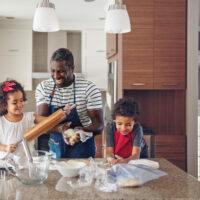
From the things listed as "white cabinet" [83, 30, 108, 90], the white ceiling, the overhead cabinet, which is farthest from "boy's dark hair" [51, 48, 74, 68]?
"white cabinet" [83, 30, 108, 90]

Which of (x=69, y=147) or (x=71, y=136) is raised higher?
(x=71, y=136)

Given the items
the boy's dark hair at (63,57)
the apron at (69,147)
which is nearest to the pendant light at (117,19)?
the boy's dark hair at (63,57)

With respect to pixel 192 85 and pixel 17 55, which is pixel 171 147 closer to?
pixel 192 85

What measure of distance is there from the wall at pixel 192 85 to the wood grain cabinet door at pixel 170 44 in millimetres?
57

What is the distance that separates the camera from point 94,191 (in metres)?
1.10

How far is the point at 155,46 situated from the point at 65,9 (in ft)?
5.53

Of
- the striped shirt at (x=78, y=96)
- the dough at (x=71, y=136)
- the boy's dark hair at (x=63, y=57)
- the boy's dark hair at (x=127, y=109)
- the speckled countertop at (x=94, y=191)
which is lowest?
the speckled countertop at (x=94, y=191)

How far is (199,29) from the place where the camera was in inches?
121

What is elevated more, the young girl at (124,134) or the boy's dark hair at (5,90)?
the boy's dark hair at (5,90)

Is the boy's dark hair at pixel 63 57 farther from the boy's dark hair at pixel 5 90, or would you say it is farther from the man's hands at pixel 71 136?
the man's hands at pixel 71 136

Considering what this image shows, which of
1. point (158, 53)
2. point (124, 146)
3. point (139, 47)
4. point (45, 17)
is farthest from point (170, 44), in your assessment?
point (45, 17)

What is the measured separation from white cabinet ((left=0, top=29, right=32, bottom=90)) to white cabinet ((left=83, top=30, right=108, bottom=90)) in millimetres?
946

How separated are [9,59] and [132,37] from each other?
2.62 m

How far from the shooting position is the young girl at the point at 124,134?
177 centimetres
